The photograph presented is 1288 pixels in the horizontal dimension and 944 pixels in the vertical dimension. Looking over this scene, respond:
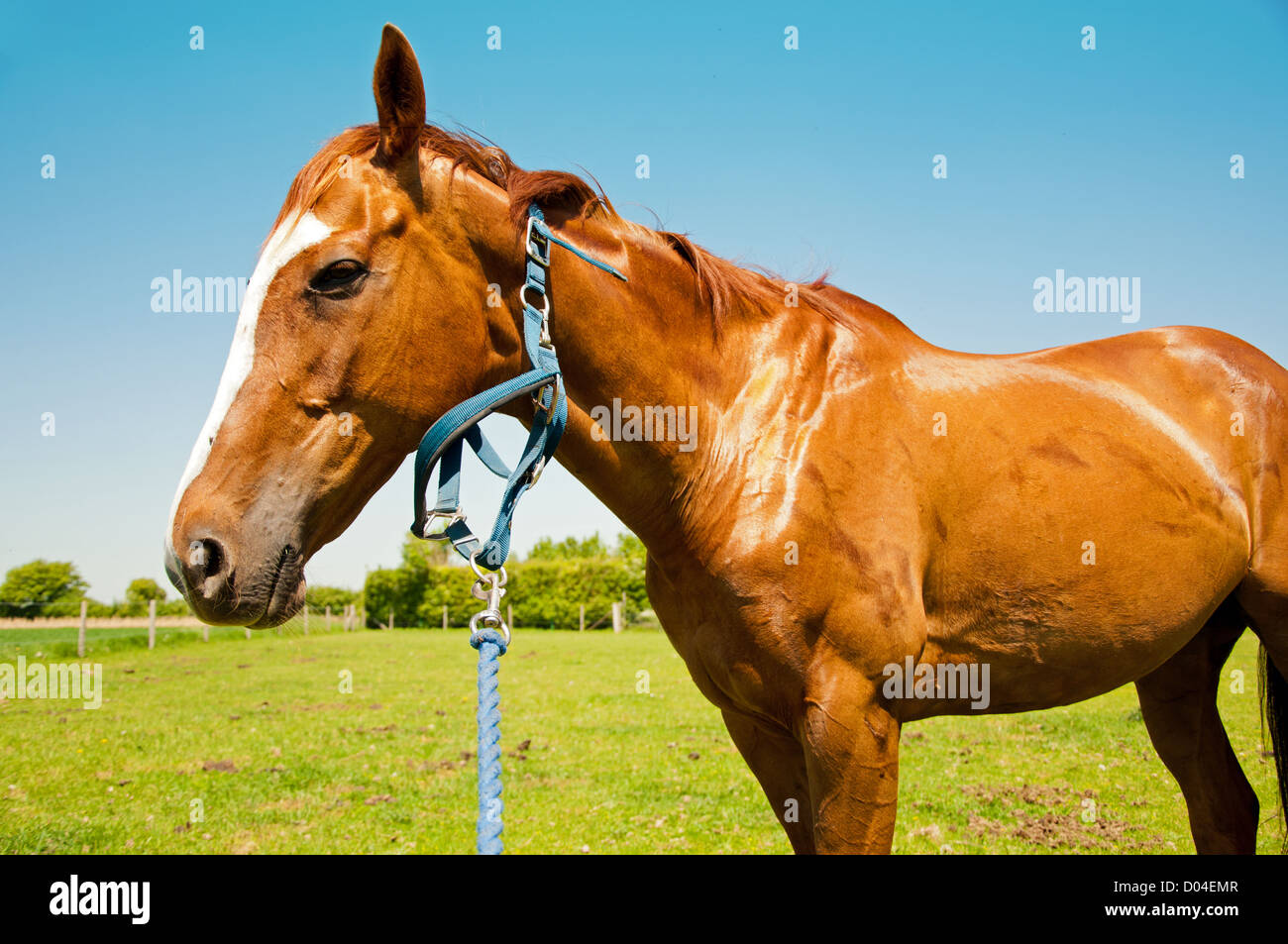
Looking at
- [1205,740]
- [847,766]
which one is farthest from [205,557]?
[1205,740]

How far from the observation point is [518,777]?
7.96 metres

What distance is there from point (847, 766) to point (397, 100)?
7.19 feet

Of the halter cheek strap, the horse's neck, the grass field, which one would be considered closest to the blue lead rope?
the halter cheek strap

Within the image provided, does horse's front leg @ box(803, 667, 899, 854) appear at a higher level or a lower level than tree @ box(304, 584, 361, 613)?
higher

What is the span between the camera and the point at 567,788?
747cm

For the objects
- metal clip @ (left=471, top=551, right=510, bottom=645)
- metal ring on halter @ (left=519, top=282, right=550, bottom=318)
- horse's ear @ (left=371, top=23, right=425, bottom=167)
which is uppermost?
horse's ear @ (left=371, top=23, right=425, bottom=167)

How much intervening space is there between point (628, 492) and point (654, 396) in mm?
307

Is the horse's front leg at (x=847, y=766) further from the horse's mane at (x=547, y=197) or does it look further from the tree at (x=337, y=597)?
the tree at (x=337, y=597)

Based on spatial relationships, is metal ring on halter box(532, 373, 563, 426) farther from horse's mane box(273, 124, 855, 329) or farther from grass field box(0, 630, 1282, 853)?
grass field box(0, 630, 1282, 853)

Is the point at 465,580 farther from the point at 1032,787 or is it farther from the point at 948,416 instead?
the point at 948,416

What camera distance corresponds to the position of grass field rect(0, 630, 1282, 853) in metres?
5.73

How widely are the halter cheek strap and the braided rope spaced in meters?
0.26

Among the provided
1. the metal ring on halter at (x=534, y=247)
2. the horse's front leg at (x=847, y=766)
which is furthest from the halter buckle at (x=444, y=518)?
the horse's front leg at (x=847, y=766)
